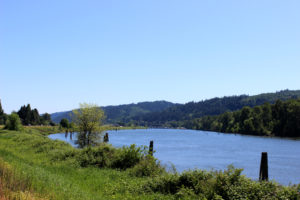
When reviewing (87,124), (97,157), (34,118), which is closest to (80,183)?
(97,157)

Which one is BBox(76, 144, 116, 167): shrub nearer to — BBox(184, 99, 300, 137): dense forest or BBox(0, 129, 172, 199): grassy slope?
BBox(0, 129, 172, 199): grassy slope

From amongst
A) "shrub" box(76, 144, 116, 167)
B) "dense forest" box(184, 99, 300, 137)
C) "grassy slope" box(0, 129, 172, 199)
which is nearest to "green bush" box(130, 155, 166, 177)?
"grassy slope" box(0, 129, 172, 199)

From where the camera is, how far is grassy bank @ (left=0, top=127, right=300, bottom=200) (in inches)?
365

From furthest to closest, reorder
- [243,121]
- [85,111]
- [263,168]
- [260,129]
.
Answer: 1. [243,121]
2. [260,129]
3. [85,111]
4. [263,168]

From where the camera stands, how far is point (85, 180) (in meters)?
16.4

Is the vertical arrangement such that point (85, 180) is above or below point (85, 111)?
below

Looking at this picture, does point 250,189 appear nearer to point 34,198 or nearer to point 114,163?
point 34,198

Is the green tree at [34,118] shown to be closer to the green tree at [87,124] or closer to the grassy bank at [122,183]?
the green tree at [87,124]

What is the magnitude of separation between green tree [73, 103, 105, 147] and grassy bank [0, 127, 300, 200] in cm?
2182

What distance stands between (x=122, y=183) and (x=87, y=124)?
97.9ft

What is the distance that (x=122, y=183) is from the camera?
15867 mm

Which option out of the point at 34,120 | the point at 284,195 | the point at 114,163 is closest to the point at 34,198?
the point at 284,195

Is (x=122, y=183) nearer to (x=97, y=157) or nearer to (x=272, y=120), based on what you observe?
(x=97, y=157)

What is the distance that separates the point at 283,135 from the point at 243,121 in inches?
1238
